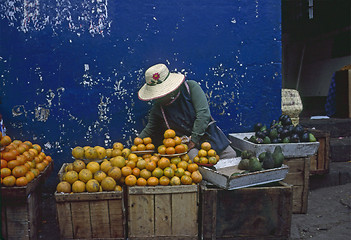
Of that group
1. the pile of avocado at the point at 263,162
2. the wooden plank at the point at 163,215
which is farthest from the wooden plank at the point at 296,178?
the wooden plank at the point at 163,215

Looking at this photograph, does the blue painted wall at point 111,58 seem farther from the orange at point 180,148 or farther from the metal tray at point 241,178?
the metal tray at point 241,178

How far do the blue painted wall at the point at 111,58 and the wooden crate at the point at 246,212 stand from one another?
5.27 ft

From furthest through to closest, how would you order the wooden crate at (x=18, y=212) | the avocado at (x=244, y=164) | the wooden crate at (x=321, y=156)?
the wooden crate at (x=321, y=156)
the avocado at (x=244, y=164)
the wooden crate at (x=18, y=212)

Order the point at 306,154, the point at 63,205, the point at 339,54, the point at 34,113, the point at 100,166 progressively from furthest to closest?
the point at 339,54 → the point at 34,113 → the point at 306,154 → the point at 100,166 → the point at 63,205

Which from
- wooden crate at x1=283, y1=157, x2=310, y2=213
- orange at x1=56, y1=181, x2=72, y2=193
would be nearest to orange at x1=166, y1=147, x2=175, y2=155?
orange at x1=56, y1=181, x2=72, y2=193

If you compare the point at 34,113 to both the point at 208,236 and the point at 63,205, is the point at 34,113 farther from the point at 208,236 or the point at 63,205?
the point at 208,236

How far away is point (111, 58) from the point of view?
416 centimetres

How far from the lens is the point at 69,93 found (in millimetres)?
4145

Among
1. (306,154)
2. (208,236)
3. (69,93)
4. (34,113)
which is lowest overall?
(208,236)

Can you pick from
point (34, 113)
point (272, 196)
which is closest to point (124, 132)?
point (34, 113)

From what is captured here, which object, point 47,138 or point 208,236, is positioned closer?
point 208,236

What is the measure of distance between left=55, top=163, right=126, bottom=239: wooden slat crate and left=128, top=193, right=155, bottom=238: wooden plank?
0.08 meters

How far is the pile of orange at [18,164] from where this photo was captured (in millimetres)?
2861

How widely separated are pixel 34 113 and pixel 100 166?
1526mm
